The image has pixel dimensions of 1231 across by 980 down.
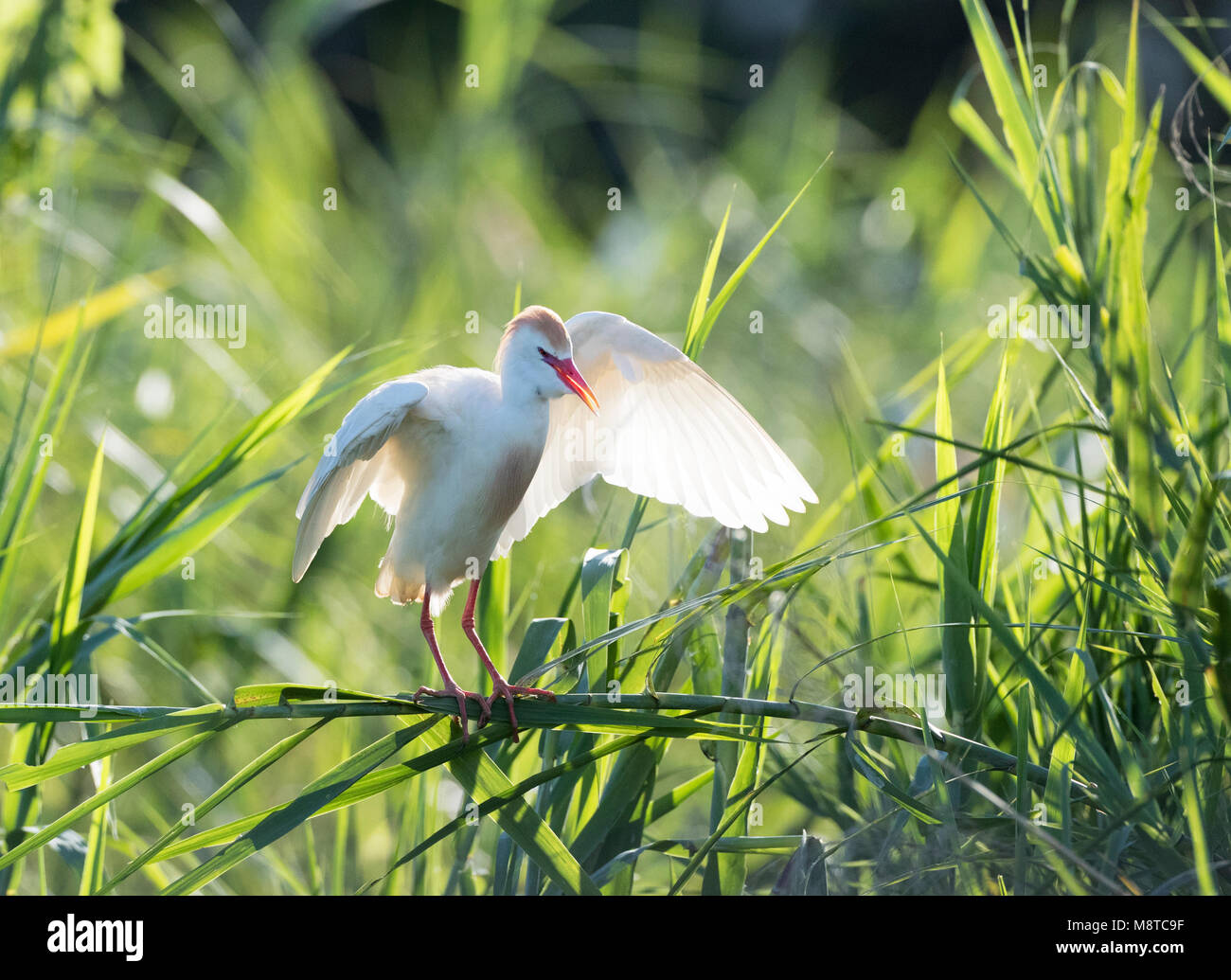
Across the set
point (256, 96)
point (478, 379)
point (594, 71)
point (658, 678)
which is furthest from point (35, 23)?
point (594, 71)

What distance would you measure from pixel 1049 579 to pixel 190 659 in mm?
2971

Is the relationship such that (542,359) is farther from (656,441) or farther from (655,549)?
(655,549)

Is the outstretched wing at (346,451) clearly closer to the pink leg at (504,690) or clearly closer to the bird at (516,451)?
the bird at (516,451)

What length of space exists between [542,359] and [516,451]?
0.57ft

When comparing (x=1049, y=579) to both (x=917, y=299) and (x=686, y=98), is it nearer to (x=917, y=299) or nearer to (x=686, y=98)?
(x=917, y=299)

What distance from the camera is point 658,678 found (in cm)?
183

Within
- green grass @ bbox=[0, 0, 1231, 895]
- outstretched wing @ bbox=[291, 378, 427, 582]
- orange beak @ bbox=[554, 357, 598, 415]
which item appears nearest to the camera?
green grass @ bbox=[0, 0, 1231, 895]

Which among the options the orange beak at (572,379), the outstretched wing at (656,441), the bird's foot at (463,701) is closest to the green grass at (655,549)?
the bird's foot at (463,701)

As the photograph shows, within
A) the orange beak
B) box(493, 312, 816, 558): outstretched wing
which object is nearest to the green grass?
box(493, 312, 816, 558): outstretched wing

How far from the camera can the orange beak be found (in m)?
1.90

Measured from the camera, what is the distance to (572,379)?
1909 mm

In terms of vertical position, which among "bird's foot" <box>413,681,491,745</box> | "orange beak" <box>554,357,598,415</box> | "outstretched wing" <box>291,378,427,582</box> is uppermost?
"orange beak" <box>554,357,598,415</box>

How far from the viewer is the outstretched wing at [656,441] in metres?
1.90

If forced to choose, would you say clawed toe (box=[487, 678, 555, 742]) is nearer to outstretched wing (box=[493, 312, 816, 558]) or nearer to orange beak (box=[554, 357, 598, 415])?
outstretched wing (box=[493, 312, 816, 558])
